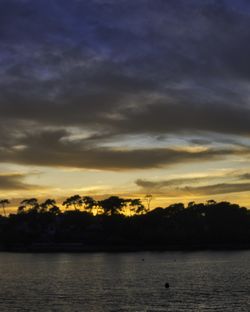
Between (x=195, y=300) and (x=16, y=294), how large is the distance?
85.0 feet

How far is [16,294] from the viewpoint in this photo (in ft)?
258

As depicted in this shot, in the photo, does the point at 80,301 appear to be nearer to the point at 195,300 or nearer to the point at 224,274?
the point at 195,300

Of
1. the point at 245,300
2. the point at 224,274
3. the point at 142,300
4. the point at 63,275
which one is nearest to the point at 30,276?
the point at 63,275

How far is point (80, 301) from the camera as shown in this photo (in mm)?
70688

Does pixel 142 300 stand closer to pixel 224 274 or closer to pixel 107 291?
pixel 107 291

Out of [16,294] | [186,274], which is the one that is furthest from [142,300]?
[186,274]

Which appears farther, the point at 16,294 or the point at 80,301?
the point at 16,294

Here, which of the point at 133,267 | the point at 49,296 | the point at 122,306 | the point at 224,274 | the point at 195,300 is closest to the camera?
the point at 122,306

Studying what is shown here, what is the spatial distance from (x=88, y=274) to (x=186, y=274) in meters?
19.7

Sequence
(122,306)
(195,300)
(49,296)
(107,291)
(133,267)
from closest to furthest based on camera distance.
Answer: (122,306) < (195,300) < (49,296) < (107,291) < (133,267)

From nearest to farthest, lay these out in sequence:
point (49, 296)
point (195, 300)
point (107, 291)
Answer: point (195, 300), point (49, 296), point (107, 291)

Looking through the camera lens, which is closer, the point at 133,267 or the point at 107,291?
the point at 107,291

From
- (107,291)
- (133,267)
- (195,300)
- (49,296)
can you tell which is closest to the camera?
(195,300)

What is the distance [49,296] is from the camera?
75.8 metres
